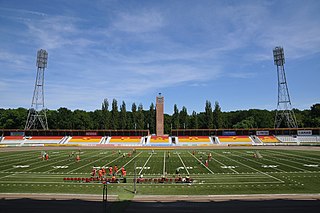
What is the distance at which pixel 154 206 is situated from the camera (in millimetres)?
16328

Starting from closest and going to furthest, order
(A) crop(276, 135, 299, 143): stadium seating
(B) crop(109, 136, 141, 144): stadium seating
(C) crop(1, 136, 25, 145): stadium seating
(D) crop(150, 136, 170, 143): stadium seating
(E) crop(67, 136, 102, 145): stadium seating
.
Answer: (A) crop(276, 135, 299, 143): stadium seating → (C) crop(1, 136, 25, 145): stadium seating → (E) crop(67, 136, 102, 145): stadium seating → (D) crop(150, 136, 170, 143): stadium seating → (B) crop(109, 136, 141, 144): stadium seating

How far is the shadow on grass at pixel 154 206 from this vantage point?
49.9 feet

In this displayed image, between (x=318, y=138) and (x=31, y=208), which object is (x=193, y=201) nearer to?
(x=31, y=208)

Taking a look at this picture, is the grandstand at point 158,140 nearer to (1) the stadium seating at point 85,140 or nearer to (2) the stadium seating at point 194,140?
(2) the stadium seating at point 194,140

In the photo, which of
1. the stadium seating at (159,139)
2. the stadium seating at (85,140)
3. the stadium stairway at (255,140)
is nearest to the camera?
the stadium stairway at (255,140)

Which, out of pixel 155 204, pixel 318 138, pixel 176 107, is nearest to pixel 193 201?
pixel 155 204

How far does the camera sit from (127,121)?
110250mm

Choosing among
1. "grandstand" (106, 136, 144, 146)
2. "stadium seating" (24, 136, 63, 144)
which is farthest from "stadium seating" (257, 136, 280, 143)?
"stadium seating" (24, 136, 63, 144)

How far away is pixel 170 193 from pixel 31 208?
10080mm

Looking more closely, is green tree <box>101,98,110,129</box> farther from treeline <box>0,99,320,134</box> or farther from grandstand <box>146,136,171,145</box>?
grandstand <box>146,136,171,145</box>

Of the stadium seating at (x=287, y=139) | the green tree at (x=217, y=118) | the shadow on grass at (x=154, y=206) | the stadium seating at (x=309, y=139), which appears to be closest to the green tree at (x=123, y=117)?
the green tree at (x=217, y=118)

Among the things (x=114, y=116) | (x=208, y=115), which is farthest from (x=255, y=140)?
(x=114, y=116)

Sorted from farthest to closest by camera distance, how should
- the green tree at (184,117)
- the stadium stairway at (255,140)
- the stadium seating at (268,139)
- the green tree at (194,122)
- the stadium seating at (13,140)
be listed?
the green tree at (184,117) → the green tree at (194,122) → the stadium seating at (13,140) → the stadium seating at (268,139) → the stadium stairway at (255,140)

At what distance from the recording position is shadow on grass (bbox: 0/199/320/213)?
15211 mm
